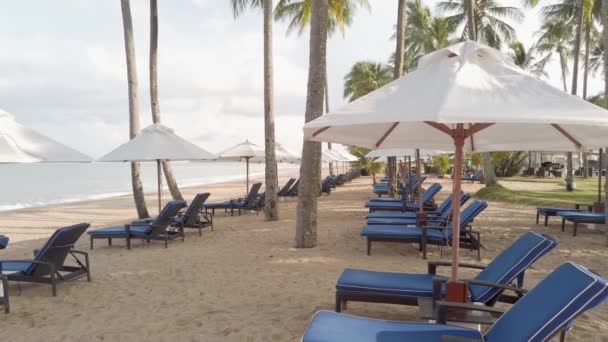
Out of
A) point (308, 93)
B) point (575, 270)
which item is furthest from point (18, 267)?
point (575, 270)

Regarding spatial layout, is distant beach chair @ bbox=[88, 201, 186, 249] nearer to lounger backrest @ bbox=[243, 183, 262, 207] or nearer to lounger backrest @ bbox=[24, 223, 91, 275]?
lounger backrest @ bbox=[24, 223, 91, 275]

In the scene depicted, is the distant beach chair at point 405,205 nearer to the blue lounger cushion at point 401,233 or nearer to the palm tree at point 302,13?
the blue lounger cushion at point 401,233

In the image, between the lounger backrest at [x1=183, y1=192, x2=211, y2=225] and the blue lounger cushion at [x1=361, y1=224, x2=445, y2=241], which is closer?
the blue lounger cushion at [x1=361, y1=224, x2=445, y2=241]

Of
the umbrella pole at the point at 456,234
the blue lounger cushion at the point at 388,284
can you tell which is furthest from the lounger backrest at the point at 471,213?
the umbrella pole at the point at 456,234

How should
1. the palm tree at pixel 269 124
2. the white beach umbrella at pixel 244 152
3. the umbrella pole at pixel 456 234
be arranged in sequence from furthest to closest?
1. the white beach umbrella at pixel 244 152
2. the palm tree at pixel 269 124
3. the umbrella pole at pixel 456 234

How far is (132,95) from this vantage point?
41.3 ft

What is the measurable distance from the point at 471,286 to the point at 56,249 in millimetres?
4808

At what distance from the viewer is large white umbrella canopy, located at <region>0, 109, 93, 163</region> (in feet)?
17.5

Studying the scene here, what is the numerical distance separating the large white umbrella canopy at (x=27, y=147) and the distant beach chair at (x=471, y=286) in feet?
12.9

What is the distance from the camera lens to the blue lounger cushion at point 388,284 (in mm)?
4051

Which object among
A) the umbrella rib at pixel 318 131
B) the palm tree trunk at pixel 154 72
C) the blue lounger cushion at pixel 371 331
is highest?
the palm tree trunk at pixel 154 72

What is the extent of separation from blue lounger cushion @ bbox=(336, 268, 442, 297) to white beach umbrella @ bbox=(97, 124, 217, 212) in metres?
5.86

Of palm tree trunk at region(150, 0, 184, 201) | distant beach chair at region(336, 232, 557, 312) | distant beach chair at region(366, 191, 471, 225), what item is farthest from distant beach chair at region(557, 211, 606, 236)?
palm tree trunk at region(150, 0, 184, 201)

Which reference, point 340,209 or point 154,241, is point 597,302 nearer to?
point 154,241
